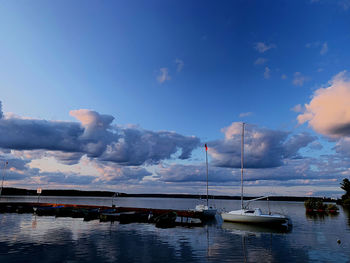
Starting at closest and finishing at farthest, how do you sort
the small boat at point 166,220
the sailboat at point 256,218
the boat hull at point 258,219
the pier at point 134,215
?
the boat hull at point 258,219 < the sailboat at point 256,218 < the small boat at point 166,220 < the pier at point 134,215

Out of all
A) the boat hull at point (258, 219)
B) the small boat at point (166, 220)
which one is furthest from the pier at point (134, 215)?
the boat hull at point (258, 219)

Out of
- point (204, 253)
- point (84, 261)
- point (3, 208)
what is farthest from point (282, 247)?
point (3, 208)

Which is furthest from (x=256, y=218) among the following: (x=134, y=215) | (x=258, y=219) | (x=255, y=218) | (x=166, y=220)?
(x=134, y=215)

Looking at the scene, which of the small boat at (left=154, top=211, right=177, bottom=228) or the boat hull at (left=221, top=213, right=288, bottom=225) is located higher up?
the boat hull at (left=221, top=213, right=288, bottom=225)

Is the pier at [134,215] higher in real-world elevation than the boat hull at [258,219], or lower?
lower

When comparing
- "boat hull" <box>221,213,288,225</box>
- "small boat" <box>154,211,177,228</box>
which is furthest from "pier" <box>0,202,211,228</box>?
"boat hull" <box>221,213,288,225</box>

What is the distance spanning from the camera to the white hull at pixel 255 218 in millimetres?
45812

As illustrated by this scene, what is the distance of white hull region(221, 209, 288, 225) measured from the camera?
150 feet

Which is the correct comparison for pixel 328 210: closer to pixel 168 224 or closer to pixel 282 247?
pixel 168 224

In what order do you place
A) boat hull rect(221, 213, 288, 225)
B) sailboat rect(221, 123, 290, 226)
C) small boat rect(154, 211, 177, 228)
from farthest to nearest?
small boat rect(154, 211, 177, 228) < sailboat rect(221, 123, 290, 226) < boat hull rect(221, 213, 288, 225)

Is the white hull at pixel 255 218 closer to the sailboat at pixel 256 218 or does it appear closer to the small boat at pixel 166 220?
the sailboat at pixel 256 218

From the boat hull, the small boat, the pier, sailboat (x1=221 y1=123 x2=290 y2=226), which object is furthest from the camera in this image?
the pier

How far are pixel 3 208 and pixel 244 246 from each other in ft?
258

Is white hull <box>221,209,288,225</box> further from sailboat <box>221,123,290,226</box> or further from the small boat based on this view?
the small boat
